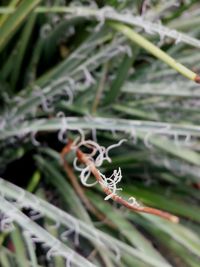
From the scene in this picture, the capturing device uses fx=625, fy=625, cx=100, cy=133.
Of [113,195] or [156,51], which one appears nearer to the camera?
[113,195]

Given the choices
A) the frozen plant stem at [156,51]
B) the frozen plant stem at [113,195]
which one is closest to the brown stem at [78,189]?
the frozen plant stem at [113,195]

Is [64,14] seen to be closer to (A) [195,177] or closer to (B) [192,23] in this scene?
(B) [192,23]

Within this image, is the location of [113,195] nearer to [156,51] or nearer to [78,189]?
[156,51]

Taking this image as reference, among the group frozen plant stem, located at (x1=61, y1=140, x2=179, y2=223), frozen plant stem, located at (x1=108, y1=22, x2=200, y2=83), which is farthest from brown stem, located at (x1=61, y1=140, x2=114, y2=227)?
frozen plant stem, located at (x1=108, y1=22, x2=200, y2=83)

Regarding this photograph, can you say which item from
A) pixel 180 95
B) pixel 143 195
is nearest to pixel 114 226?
pixel 143 195

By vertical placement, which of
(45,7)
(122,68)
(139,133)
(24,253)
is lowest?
(24,253)

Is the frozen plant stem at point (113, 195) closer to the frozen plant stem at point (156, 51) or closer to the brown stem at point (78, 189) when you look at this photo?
the brown stem at point (78, 189)

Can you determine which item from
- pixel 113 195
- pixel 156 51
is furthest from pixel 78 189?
pixel 113 195

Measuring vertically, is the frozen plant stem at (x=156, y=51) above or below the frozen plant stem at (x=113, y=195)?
above
